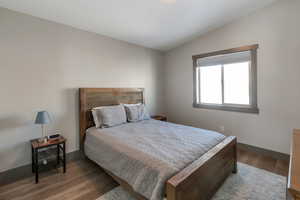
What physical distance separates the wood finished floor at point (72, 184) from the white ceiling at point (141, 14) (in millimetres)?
2481

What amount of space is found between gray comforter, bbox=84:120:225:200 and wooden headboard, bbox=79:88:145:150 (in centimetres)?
24

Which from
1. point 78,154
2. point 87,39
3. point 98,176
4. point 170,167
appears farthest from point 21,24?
point 170,167

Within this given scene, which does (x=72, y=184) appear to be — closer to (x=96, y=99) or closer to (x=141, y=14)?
(x=96, y=99)

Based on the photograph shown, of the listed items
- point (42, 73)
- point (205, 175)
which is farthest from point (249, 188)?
point (42, 73)

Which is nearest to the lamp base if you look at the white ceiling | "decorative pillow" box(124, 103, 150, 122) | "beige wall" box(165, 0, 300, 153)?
"decorative pillow" box(124, 103, 150, 122)

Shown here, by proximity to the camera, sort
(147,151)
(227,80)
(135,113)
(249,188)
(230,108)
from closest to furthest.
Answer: (147,151)
(249,188)
(135,113)
(230,108)
(227,80)

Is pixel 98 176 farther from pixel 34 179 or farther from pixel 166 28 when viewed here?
pixel 166 28

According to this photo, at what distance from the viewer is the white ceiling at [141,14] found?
2205 mm

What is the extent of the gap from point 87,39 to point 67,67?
686mm

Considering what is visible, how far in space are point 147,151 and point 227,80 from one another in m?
2.65

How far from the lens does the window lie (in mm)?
3014

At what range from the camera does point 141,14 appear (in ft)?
8.48

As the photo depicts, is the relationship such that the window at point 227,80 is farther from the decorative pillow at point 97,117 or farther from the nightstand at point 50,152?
the nightstand at point 50,152

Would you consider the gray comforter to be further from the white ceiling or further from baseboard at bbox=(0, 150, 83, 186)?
the white ceiling
